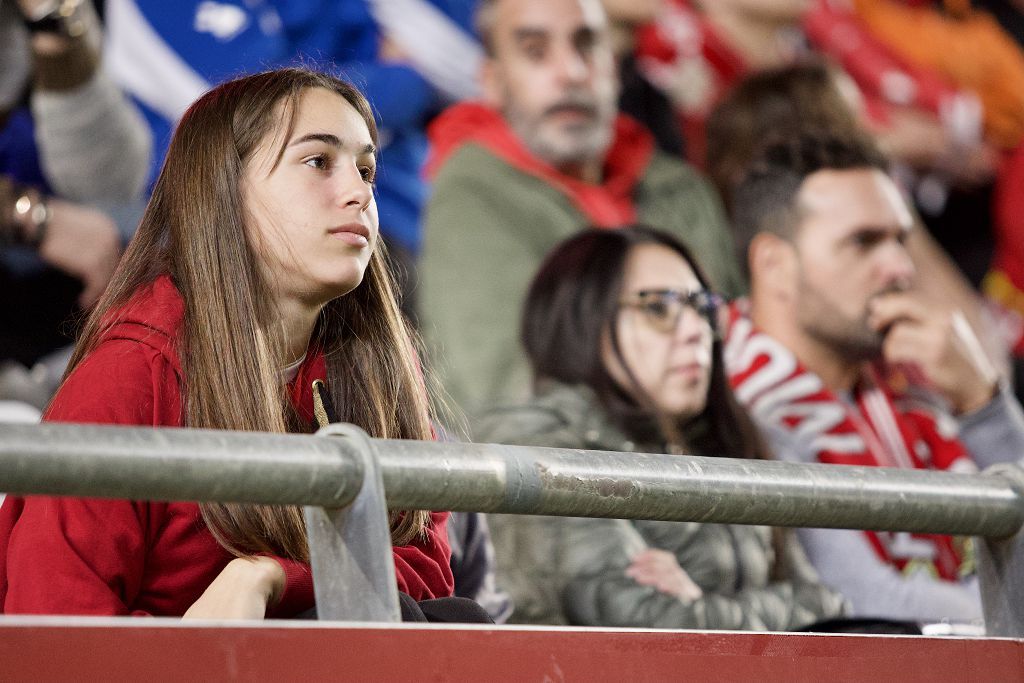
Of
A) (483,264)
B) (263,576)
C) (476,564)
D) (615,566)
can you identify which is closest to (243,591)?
(263,576)

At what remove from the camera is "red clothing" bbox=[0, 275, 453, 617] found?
0.92 meters

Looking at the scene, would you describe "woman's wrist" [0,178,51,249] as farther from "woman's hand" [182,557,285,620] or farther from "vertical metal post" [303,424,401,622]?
"vertical metal post" [303,424,401,622]

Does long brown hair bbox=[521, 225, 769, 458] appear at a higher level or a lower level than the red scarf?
higher

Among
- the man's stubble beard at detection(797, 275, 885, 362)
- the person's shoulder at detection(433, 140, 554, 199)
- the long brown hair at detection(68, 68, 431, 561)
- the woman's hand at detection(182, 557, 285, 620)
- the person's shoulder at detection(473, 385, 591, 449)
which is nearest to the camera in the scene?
the woman's hand at detection(182, 557, 285, 620)

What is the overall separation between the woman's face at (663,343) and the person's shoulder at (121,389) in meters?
1.22

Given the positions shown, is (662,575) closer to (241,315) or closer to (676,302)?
(676,302)

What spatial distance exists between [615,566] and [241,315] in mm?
978

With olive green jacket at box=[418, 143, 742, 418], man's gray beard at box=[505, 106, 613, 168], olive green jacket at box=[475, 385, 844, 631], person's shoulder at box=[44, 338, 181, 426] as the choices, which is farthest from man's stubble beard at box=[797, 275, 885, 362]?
person's shoulder at box=[44, 338, 181, 426]

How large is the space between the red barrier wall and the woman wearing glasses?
926mm

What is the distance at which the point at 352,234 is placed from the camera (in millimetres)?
1125

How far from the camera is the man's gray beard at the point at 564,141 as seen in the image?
8.57 ft

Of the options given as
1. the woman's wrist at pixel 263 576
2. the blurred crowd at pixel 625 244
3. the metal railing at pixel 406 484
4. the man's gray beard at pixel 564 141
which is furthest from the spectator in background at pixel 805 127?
the woman's wrist at pixel 263 576

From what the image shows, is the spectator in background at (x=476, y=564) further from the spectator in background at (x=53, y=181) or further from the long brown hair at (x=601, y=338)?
the spectator in background at (x=53, y=181)

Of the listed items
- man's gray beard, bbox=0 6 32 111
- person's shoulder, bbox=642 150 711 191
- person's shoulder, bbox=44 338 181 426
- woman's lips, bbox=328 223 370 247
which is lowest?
person's shoulder, bbox=44 338 181 426
